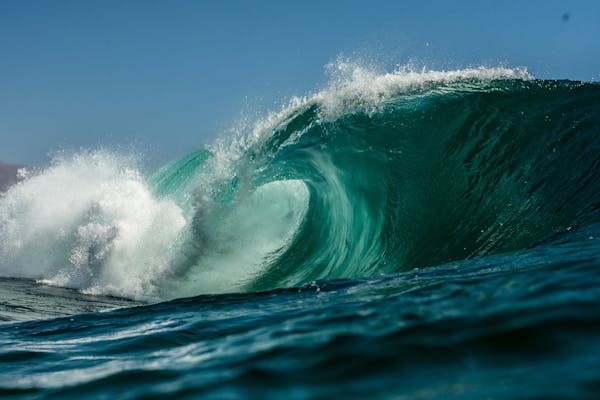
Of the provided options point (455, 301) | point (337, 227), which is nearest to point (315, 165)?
point (337, 227)

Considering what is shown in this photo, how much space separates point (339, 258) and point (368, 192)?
45.5 inches

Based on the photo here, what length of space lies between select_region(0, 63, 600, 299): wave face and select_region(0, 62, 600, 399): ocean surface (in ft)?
0.11

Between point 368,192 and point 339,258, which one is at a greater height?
point 368,192

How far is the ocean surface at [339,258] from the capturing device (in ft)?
7.55

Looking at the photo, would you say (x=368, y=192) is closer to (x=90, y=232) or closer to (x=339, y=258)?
(x=339, y=258)

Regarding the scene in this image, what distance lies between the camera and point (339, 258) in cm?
926

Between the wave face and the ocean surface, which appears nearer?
the ocean surface

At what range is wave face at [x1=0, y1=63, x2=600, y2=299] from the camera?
7801 mm

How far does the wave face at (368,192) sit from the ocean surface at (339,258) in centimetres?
3

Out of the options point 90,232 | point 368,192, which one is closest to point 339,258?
point 368,192

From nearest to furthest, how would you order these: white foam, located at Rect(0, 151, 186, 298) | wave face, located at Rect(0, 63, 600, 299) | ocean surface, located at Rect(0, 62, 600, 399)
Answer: ocean surface, located at Rect(0, 62, 600, 399) → wave face, located at Rect(0, 63, 600, 299) → white foam, located at Rect(0, 151, 186, 298)

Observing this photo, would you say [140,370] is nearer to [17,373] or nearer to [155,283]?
[17,373]

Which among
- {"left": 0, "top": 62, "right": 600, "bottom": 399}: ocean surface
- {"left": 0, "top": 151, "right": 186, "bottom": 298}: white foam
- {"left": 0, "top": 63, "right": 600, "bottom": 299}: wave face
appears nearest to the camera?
{"left": 0, "top": 62, "right": 600, "bottom": 399}: ocean surface

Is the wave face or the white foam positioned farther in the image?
the white foam
